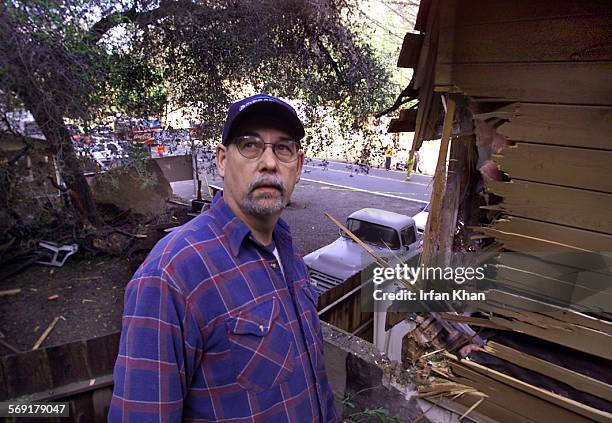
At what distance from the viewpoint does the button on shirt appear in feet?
4.03

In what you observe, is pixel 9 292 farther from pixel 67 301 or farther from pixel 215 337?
pixel 215 337

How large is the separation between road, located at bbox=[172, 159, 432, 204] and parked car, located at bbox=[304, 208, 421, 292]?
27.5 ft

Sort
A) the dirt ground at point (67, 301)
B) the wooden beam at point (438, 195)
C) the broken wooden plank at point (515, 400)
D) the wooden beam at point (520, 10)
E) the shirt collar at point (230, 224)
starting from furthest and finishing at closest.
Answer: the dirt ground at point (67, 301) → the wooden beam at point (438, 195) → the broken wooden plank at point (515, 400) → the wooden beam at point (520, 10) → the shirt collar at point (230, 224)

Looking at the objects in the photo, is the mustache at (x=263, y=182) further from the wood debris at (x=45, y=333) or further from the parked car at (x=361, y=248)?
the parked car at (x=361, y=248)

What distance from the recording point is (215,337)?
1.33 metres

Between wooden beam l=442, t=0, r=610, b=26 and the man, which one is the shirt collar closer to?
the man

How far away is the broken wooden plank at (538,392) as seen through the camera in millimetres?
2357

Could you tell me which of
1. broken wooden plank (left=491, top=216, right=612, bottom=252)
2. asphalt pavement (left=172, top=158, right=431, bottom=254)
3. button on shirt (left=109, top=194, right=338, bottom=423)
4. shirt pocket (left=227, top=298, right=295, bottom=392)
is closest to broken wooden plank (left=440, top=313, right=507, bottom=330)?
A: broken wooden plank (left=491, top=216, right=612, bottom=252)

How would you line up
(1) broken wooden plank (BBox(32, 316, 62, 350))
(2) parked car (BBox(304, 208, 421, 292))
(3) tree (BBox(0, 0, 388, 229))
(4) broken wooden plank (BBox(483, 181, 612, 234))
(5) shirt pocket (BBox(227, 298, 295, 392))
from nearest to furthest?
(5) shirt pocket (BBox(227, 298, 295, 392)), (4) broken wooden plank (BBox(483, 181, 612, 234)), (3) tree (BBox(0, 0, 388, 229)), (1) broken wooden plank (BBox(32, 316, 62, 350)), (2) parked car (BBox(304, 208, 421, 292))

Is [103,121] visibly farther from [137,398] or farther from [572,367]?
[572,367]

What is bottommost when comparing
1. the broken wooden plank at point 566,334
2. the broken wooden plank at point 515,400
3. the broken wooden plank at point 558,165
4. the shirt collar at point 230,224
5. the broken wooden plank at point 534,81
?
the broken wooden plank at point 515,400

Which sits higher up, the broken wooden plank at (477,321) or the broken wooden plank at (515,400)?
the broken wooden plank at (477,321)

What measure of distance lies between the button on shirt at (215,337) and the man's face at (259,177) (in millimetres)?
89

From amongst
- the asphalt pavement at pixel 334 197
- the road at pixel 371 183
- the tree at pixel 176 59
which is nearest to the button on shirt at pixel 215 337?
the tree at pixel 176 59
